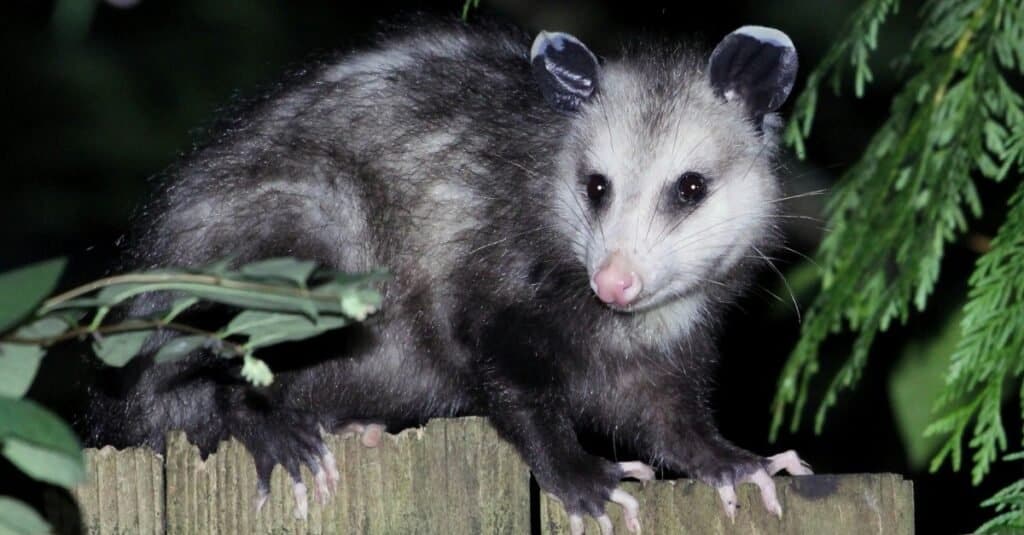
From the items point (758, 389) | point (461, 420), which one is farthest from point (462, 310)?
point (758, 389)

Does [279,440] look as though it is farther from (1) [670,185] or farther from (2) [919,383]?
(2) [919,383]

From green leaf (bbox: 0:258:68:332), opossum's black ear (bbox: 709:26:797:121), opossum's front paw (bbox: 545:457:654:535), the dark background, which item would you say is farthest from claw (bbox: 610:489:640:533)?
the dark background

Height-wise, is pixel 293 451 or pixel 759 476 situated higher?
pixel 759 476

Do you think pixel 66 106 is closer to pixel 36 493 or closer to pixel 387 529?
pixel 36 493

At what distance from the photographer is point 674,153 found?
3008mm

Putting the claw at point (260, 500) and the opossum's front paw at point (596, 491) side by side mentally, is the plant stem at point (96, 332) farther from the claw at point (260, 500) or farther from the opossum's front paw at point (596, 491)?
the opossum's front paw at point (596, 491)

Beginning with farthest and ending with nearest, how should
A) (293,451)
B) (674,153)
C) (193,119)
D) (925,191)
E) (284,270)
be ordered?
(193,119), (674,153), (293,451), (925,191), (284,270)

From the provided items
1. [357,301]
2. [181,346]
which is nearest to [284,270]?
[357,301]

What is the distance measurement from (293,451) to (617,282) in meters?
0.65

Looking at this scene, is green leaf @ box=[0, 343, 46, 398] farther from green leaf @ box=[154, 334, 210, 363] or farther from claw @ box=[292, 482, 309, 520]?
claw @ box=[292, 482, 309, 520]

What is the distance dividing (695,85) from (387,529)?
1510mm

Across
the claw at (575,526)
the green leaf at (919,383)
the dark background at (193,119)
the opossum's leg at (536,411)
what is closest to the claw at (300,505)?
the claw at (575,526)

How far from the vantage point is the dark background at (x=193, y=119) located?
426 centimetres

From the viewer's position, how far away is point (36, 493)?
237cm
